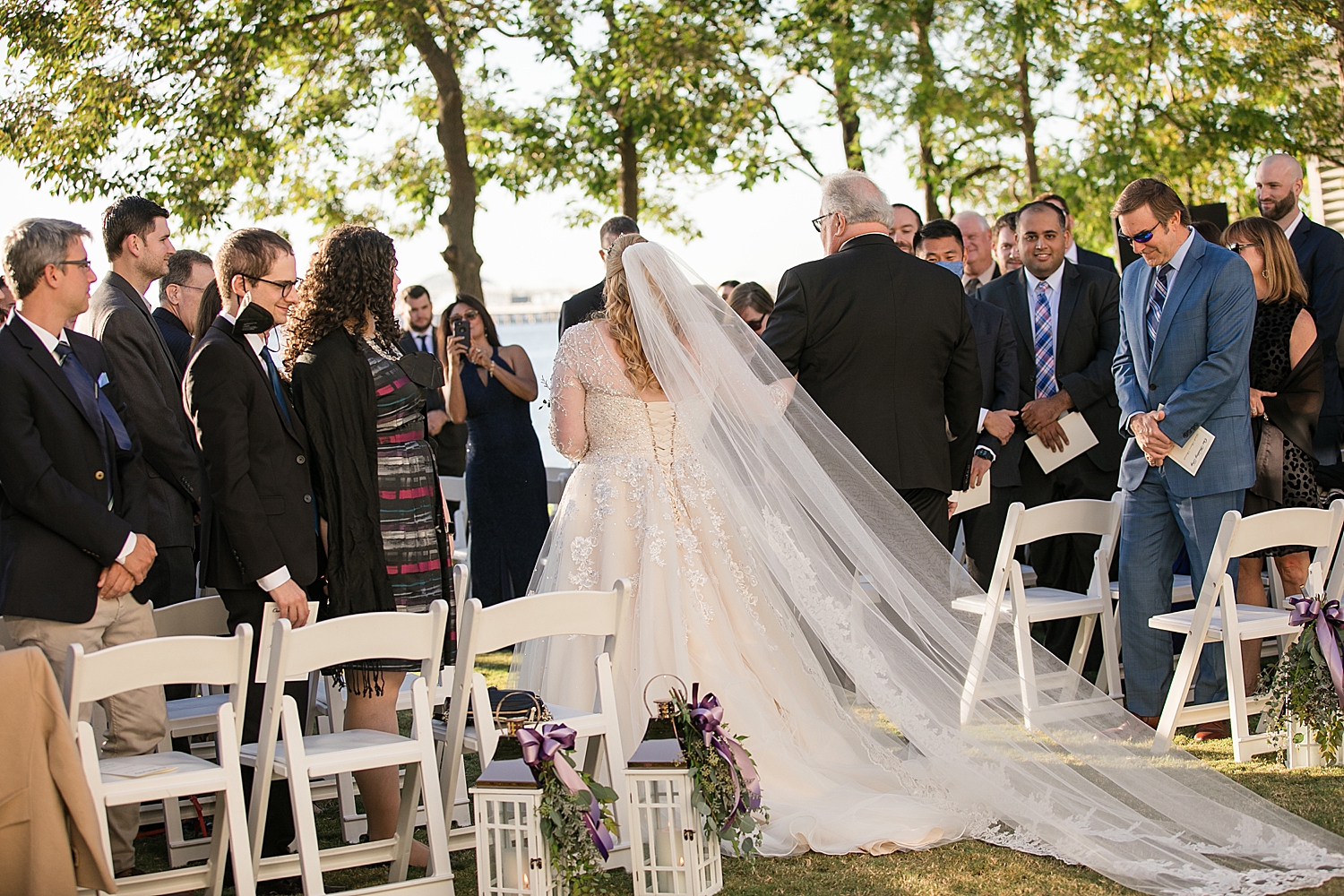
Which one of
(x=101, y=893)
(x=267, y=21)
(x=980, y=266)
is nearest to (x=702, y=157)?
(x=267, y=21)

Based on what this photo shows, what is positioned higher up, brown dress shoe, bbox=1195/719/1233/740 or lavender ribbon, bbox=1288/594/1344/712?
lavender ribbon, bbox=1288/594/1344/712

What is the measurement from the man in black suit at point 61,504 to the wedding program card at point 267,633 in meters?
0.36

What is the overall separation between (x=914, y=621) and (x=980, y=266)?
3.86 m

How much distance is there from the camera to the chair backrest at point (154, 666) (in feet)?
9.83

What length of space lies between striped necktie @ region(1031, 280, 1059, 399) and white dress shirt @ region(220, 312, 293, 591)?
3723 mm

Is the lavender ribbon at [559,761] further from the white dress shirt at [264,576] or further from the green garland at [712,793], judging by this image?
the white dress shirt at [264,576]

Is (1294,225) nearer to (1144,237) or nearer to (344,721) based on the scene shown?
(1144,237)

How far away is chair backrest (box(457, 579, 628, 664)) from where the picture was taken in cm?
348

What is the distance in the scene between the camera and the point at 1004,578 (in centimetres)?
471

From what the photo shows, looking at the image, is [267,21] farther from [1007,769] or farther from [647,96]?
[1007,769]

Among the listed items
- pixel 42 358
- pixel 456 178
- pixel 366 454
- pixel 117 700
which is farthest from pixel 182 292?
pixel 456 178

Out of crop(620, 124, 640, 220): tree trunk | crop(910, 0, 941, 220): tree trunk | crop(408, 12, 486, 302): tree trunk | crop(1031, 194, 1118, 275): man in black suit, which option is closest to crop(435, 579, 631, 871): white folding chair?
crop(1031, 194, 1118, 275): man in black suit

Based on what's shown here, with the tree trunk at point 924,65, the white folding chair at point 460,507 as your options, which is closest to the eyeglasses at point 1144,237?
the white folding chair at point 460,507

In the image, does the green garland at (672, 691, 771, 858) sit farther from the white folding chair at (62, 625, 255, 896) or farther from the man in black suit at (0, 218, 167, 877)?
the man in black suit at (0, 218, 167, 877)
